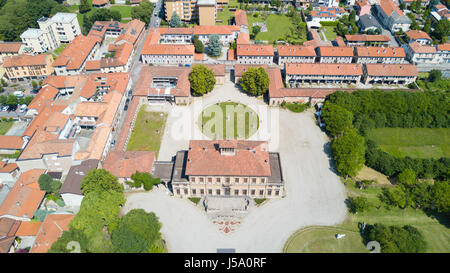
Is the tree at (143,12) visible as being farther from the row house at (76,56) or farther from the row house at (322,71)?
the row house at (322,71)

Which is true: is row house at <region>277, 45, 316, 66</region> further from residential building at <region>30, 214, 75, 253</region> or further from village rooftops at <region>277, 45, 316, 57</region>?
residential building at <region>30, 214, 75, 253</region>

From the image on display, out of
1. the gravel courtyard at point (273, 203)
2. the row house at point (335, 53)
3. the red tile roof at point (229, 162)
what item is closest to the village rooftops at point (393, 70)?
the row house at point (335, 53)

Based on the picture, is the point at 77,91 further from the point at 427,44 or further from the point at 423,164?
the point at 427,44

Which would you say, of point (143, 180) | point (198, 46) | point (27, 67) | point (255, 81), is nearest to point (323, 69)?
point (255, 81)

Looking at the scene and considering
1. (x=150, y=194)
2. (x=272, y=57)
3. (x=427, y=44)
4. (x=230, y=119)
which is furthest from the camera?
(x=427, y=44)

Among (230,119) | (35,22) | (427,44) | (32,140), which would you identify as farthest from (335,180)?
(35,22)

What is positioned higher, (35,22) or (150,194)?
(35,22)
